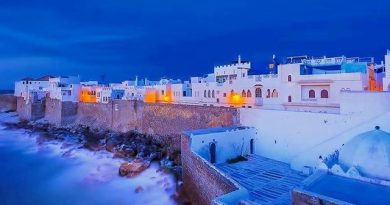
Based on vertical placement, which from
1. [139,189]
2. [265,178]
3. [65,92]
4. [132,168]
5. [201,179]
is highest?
[65,92]

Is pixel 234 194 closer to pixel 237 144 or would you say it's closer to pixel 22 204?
pixel 237 144

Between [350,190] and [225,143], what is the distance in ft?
23.7

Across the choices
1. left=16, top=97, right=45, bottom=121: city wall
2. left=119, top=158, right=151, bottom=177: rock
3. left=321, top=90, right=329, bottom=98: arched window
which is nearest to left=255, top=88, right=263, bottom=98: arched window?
left=321, top=90, right=329, bottom=98: arched window

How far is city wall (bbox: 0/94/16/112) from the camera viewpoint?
5006 cm

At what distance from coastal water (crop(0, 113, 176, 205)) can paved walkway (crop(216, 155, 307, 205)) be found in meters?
3.37

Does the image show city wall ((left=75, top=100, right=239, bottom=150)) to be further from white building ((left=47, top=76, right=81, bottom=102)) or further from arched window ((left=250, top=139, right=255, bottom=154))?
white building ((left=47, top=76, right=81, bottom=102))

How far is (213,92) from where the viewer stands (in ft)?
88.4

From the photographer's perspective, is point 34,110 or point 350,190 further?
point 34,110

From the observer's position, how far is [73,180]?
17125 mm

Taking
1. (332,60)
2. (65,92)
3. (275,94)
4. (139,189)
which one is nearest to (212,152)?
(139,189)

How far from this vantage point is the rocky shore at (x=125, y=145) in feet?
55.6

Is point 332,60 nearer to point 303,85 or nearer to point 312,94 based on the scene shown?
point 303,85

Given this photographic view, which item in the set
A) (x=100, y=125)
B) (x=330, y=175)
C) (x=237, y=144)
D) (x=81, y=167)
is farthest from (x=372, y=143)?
(x=100, y=125)

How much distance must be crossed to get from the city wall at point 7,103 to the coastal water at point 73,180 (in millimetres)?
28993
